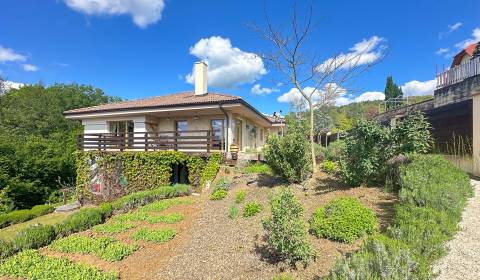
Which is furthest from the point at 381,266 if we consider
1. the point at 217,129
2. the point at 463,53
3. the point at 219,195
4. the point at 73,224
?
the point at 463,53

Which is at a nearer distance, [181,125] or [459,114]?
[459,114]

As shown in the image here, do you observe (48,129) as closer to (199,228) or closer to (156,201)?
(156,201)

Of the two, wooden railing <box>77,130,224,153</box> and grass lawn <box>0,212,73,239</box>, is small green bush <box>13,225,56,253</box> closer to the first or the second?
grass lawn <box>0,212,73,239</box>

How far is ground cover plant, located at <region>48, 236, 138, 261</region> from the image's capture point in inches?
241

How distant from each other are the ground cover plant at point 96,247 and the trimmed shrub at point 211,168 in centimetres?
585

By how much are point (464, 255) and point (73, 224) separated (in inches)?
371

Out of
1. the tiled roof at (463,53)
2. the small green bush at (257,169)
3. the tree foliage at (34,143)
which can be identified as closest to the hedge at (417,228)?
the small green bush at (257,169)

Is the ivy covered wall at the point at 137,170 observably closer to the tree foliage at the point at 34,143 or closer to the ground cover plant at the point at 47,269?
the tree foliage at the point at 34,143

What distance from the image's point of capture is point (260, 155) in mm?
13180

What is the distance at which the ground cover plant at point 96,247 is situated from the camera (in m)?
6.13

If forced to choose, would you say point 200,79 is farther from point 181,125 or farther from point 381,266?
point 381,266

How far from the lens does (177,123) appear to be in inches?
667

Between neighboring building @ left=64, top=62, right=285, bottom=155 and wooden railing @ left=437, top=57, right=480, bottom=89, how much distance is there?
1002cm

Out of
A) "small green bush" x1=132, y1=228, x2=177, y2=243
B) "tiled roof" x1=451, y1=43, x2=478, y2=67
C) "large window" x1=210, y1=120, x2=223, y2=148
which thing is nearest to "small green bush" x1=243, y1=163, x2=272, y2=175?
"large window" x1=210, y1=120, x2=223, y2=148
